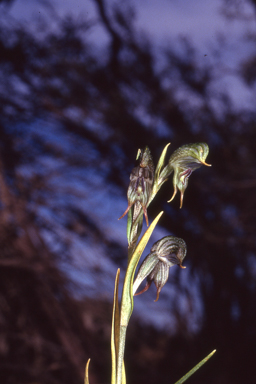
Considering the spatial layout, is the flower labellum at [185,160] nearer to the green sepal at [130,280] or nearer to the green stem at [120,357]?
the green sepal at [130,280]

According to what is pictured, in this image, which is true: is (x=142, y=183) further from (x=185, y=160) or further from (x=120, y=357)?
(x=120, y=357)

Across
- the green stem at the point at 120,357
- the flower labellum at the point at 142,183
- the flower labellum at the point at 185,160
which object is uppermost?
the flower labellum at the point at 185,160

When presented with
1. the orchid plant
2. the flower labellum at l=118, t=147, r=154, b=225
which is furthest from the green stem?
the flower labellum at l=118, t=147, r=154, b=225

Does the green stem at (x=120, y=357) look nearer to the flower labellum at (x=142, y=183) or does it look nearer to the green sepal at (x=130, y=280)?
the green sepal at (x=130, y=280)

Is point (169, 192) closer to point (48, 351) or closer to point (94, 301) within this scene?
point (94, 301)

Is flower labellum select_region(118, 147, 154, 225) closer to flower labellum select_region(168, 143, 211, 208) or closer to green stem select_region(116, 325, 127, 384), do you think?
flower labellum select_region(168, 143, 211, 208)

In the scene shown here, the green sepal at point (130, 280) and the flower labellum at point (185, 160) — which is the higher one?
the flower labellum at point (185, 160)

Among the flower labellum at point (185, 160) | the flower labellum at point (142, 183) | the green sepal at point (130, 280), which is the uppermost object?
the flower labellum at point (185, 160)

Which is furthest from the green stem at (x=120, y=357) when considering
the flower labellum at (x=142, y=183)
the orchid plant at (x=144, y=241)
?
the flower labellum at (x=142, y=183)

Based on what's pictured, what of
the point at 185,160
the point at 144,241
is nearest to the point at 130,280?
the point at 144,241
